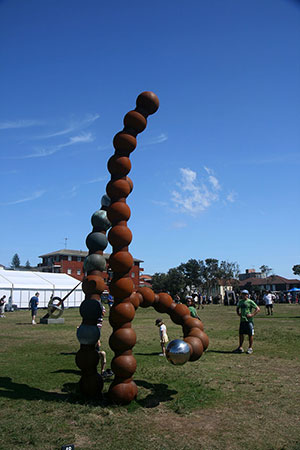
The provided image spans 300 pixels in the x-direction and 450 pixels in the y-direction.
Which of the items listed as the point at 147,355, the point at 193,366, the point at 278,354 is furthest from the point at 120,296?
the point at 278,354

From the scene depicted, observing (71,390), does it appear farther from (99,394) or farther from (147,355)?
(147,355)

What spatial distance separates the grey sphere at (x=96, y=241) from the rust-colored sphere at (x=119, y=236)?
135 centimetres

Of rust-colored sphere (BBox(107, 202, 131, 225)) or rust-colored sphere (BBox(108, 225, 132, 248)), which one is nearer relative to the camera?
rust-colored sphere (BBox(108, 225, 132, 248))

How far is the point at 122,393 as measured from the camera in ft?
18.5

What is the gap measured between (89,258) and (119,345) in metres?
2.21

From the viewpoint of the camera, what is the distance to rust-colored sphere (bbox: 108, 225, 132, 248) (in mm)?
6102

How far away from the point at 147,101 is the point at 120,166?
1.57 metres

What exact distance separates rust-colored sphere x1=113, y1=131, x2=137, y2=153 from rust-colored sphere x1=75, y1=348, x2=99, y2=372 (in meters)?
3.86

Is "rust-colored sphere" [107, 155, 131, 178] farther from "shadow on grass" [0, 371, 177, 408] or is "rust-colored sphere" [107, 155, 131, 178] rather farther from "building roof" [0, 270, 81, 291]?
"building roof" [0, 270, 81, 291]

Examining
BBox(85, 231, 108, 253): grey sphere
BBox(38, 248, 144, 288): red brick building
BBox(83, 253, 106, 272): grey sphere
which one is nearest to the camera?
BBox(83, 253, 106, 272): grey sphere

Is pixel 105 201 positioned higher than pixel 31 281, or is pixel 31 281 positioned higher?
pixel 105 201

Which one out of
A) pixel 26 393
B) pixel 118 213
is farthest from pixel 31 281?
pixel 118 213

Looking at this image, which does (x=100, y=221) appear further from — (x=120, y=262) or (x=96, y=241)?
(x=120, y=262)

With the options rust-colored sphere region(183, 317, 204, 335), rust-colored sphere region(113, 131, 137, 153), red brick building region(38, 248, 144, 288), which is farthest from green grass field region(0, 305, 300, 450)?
red brick building region(38, 248, 144, 288)
